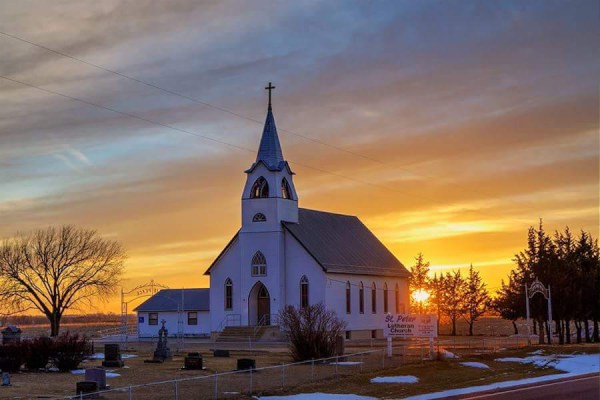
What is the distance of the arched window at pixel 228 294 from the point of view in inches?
2815

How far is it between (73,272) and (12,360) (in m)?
40.4

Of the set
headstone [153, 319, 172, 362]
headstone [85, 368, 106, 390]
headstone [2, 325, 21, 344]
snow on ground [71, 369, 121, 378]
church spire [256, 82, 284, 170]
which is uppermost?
church spire [256, 82, 284, 170]

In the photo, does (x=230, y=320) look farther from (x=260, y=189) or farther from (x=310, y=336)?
(x=310, y=336)

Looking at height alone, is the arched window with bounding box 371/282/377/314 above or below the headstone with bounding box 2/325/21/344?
above

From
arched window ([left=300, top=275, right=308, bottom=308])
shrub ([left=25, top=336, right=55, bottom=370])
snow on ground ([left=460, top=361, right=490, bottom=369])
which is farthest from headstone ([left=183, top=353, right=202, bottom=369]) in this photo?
arched window ([left=300, top=275, right=308, bottom=308])

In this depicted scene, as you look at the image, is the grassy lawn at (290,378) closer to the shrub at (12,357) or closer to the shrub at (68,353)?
the shrub at (12,357)

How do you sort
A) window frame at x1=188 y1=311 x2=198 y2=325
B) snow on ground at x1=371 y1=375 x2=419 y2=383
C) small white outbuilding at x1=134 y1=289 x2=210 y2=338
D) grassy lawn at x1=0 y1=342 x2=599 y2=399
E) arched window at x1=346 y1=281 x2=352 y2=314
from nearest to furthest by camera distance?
grassy lawn at x1=0 y1=342 x2=599 y2=399
snow on ground at x1=371 y1=375 x2=419 y2=383
arched window at x1=346 y1=281 x2=352 y2=314
small white outbuilding at x1=134 y1=289 x2=210 y2=338
window frame at x1=188 y1=311 x2=198 y2=325

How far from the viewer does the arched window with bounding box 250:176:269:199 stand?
70.7 metres

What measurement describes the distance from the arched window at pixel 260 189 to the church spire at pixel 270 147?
147 cm

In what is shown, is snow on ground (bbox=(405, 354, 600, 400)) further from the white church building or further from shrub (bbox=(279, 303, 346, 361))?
the white church building

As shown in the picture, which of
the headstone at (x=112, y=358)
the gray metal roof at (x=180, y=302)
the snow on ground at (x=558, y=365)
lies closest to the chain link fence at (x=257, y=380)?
the snow on ground at (x=558, y=365)

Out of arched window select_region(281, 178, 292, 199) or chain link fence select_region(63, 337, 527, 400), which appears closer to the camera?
chain link fence select_region(63, 337, 527, 400)

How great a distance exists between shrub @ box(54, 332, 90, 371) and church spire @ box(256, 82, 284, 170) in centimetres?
3191

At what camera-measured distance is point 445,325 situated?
104375mm
